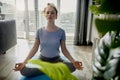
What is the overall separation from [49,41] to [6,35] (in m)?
1.39

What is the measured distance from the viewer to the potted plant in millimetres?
425

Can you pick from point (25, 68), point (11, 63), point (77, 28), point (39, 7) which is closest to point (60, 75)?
point (25, 68)

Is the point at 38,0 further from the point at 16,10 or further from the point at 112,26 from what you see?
the point at 112,26

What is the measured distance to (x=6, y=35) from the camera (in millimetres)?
2961

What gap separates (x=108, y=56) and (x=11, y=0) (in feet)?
15.0

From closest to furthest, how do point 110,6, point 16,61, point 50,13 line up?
1. point 110,6
2. point 50,13
3. point 16,61

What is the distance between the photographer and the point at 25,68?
175 centimetres

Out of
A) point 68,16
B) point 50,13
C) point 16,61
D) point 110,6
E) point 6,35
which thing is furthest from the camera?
point 68,16

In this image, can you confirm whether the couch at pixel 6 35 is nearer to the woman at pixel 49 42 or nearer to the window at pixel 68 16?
the woman at pixel 49 42

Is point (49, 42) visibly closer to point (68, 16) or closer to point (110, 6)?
point (110, 6)

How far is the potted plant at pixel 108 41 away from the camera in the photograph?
1.39 ft

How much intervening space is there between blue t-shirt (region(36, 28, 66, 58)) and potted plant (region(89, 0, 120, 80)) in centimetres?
133

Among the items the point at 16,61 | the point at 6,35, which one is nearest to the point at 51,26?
the point at 16,61

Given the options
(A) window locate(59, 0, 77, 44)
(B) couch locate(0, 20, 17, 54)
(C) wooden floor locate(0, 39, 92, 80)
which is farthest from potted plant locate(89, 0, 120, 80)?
(A) window locate(59, 0, 77, 44)
